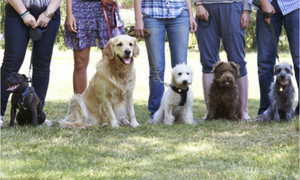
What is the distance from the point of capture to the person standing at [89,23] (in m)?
4.70

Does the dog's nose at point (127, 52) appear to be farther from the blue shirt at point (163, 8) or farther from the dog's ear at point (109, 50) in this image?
the blue shirt at point (163, 8)

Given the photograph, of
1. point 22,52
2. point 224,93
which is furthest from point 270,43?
point 22,52

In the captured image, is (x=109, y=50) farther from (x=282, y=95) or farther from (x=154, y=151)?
(x=282, y=95)

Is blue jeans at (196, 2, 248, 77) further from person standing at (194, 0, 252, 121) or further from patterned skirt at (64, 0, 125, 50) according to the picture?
patterned skirt at (64, 0, 125, 50)

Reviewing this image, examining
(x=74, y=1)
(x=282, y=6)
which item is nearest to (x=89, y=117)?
(x=74, y=1)

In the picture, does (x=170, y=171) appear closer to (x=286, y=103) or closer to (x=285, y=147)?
(x=285, y=147)

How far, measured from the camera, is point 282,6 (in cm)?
455

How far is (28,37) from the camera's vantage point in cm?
440

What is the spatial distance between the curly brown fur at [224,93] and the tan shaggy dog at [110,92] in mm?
1162

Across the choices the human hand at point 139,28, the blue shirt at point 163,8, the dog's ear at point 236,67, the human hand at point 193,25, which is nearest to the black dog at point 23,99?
the human hand at point 139,28

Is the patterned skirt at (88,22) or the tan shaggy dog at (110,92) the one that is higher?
the patterned skirt at (88,22)

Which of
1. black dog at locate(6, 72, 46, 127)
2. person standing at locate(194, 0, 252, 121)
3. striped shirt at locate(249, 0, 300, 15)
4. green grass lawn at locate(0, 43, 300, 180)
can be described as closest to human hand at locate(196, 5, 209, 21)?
person standing at locate(194, 0, 252, 121)

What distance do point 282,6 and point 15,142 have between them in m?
3.70

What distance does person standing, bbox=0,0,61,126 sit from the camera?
13.9 feet
